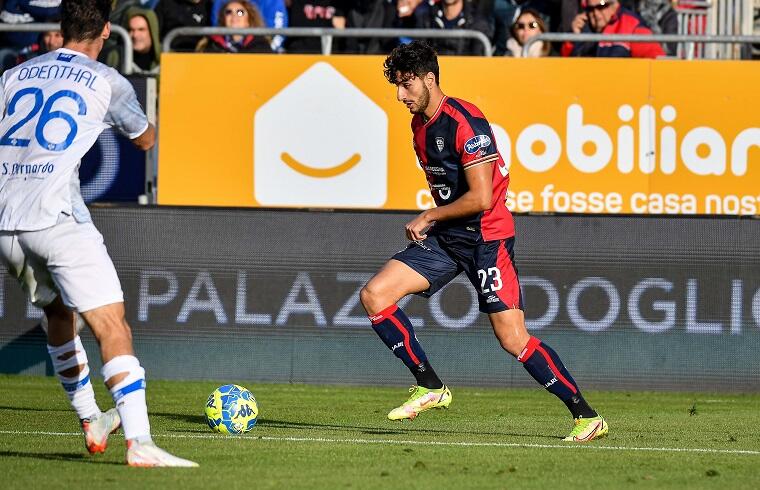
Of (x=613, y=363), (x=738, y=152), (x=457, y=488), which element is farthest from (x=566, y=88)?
(x=457, y=488)

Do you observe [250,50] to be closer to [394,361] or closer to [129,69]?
[129,69]

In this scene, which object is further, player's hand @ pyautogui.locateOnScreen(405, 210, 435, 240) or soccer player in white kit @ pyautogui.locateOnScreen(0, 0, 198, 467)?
player's hand @ pyautogui.locateOnScreen(405, 210, 435, 240)

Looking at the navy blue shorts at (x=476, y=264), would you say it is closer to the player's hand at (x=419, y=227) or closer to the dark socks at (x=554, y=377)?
the dark socks at (x=554, y=377)

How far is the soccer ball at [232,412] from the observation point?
906 cm

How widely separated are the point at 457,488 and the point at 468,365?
6528mm

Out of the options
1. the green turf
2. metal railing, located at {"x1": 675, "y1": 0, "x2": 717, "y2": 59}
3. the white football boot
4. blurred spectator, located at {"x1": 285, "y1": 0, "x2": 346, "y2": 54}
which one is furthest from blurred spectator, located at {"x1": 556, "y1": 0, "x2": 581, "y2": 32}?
the white football boot

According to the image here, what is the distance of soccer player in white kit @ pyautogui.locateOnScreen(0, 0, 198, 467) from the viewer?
276 inches

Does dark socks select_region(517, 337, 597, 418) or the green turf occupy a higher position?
dark socks select_region(517, 337, 597, 418)

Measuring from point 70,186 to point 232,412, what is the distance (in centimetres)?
242

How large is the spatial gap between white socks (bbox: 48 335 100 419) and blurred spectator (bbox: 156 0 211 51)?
321 inches

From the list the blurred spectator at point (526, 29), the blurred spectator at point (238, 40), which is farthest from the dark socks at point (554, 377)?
the blurred spectator at point (238, 40)

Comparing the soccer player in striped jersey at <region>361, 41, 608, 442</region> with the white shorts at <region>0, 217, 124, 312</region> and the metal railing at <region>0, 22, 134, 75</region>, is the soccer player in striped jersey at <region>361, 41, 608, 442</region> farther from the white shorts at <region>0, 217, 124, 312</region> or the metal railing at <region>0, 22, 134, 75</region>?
the metal railing at <region>0, 22, 134, 75</region>

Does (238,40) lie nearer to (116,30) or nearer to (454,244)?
(116,30)

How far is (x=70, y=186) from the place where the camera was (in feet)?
23.6
